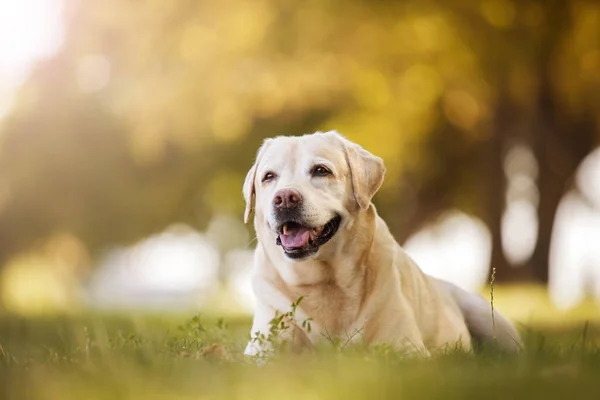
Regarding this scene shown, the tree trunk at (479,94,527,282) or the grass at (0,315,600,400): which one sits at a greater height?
the tree trunk at (479,94,527,282)

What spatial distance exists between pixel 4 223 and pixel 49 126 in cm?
330

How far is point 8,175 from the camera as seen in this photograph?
72.7 feet

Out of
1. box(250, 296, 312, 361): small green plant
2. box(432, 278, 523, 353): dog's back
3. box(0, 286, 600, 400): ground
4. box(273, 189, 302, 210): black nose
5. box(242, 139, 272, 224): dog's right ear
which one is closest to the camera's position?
box(0, 286, 600, 400): ground

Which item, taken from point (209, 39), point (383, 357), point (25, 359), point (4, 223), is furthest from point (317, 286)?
point (4, 223)

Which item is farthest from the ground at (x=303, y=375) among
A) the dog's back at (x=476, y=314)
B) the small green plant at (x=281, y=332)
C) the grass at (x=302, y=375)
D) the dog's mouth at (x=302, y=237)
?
the dog's back at (x=476, y=314)

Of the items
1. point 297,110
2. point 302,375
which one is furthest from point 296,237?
point 297,110

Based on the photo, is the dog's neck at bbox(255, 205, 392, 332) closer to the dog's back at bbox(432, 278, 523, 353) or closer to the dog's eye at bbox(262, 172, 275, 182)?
the dog's eye at bbox(262, 172, 275, 182)

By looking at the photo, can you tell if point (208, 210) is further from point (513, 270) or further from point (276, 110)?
point (513, 270)

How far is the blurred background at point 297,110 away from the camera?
16359mm

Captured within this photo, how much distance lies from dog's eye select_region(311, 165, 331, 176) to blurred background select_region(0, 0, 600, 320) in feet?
24.4

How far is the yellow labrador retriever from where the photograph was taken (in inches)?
207

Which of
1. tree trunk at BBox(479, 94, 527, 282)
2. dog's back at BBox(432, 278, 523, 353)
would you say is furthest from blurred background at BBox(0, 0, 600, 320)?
dog's back at BBox(432, 278, 523, 353)

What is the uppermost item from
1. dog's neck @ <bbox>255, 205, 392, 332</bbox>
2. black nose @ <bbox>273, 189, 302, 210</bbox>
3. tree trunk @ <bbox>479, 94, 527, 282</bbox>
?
tree trunk @ <bbox>479, 94, 527, 282</bbox>

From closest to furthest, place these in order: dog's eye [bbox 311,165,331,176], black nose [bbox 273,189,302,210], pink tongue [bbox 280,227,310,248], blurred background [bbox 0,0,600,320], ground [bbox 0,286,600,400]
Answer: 1. ground [bbox 0,286,600,400]
2. black nose [bbox 273,189,302,210]
3. pink tongue [bbox 280,227,310,248]
4. dog's eye [bbox 311,165,331,176]
5. blurred background [bbox 0,0,600,320]
